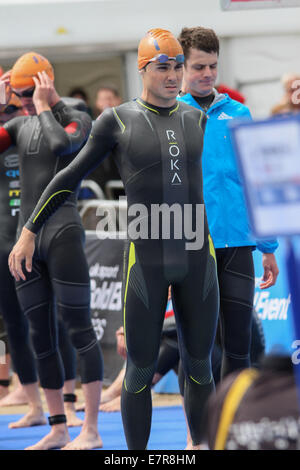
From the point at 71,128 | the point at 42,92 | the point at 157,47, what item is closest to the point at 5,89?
the point at 42,92

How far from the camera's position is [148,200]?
161 inches

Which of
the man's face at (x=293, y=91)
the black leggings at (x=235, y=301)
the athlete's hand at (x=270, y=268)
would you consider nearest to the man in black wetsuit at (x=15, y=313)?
the black leggings at (x=235, y=301)

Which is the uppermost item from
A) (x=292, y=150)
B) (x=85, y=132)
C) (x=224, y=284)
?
(x=85, y=132)

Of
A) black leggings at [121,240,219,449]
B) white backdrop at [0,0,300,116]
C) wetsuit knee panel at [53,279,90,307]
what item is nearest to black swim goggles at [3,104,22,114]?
wetsuit knee panel at [53,279,90,307]

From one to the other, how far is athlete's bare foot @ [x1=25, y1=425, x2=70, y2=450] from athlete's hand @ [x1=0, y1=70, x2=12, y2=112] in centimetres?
214

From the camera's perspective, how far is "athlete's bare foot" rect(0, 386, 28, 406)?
273 inches

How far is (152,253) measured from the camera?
4.09m

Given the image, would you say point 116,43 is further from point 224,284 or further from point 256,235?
point 256,235

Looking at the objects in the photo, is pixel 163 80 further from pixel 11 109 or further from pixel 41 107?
pixel 11 109

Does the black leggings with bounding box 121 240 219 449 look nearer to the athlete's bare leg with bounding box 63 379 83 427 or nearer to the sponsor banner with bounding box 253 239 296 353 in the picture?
the athlete's bare leg with bounding box 63 379 83 427

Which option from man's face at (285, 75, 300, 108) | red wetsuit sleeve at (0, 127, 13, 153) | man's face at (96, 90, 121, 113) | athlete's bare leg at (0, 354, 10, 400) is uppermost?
man's face at (96, 90, 121, 113)

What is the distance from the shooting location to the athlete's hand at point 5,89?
18.7ft
